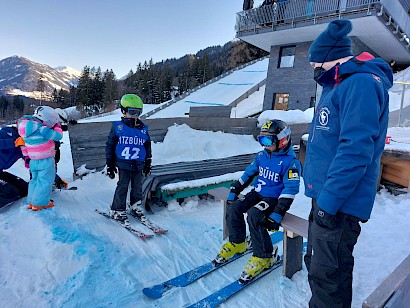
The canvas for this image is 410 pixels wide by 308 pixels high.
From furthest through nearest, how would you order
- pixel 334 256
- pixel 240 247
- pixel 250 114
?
pixel 250 114 < pixel 240 247 < pixel 334 256

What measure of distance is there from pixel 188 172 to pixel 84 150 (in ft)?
8.11

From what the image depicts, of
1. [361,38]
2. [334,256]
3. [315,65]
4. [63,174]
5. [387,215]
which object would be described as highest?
[361,38]

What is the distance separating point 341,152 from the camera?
5.59ft

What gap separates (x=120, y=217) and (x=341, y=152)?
3457mm

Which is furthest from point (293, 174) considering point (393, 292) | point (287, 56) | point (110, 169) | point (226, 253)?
point (287, 56)

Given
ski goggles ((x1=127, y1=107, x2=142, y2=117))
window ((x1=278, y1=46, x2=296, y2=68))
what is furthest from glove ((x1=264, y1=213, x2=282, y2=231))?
window ((x1=278, y1=46, x2=296, y2=68))

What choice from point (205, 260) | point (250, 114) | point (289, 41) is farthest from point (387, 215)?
point (250, 114)

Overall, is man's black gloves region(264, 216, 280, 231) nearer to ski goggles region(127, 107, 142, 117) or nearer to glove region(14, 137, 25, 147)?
ski goggles region(127, 107, 142, 117)

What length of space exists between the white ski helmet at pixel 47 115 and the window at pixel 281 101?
13399 mm

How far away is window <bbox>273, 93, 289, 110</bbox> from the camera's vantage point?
16.0 meters

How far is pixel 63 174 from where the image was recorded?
7176 millimetres

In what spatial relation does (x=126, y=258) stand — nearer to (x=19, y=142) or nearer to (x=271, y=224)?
(x=271, y=224)

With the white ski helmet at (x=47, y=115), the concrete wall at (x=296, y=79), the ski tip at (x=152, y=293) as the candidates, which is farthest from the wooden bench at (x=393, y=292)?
the concrete wall at (x=296, y=79)

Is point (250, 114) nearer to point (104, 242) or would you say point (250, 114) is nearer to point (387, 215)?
point (387, 215)
